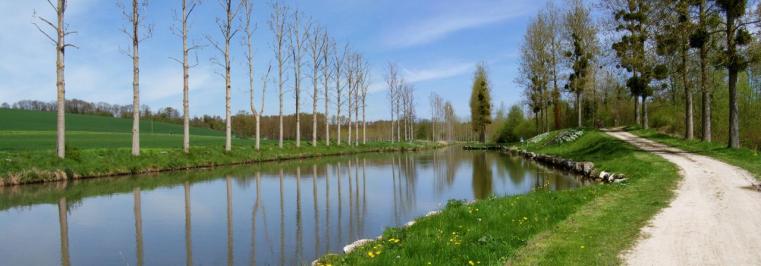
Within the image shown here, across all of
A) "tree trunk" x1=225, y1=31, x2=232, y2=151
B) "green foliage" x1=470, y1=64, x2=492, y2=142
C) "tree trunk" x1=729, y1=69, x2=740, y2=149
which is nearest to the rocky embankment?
"tree trunk" x1=729, y1=69, x2=740, y2=149

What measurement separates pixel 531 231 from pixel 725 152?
15865 mm

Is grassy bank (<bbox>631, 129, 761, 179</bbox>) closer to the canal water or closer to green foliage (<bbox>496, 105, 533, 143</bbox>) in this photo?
the canal water

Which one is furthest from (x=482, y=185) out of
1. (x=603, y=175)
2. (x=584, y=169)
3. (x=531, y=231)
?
(x=531, y=231)

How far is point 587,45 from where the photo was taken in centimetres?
4181

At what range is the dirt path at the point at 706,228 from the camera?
616 cm

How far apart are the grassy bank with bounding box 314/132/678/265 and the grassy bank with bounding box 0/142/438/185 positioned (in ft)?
55.8

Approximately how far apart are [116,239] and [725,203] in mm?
12295

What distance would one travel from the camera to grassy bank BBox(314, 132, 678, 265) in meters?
6.60

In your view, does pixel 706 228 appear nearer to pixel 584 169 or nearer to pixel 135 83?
pixel 584 169

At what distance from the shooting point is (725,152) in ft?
64.1

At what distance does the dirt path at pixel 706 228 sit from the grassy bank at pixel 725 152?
280cm

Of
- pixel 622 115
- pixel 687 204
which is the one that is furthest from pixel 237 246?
pixel 622 115

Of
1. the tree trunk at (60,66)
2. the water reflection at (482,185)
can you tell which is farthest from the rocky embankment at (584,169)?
the tree trunk at (60,66)

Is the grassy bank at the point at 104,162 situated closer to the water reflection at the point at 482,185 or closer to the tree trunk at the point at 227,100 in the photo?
the tree trunk at the point at 227,100
